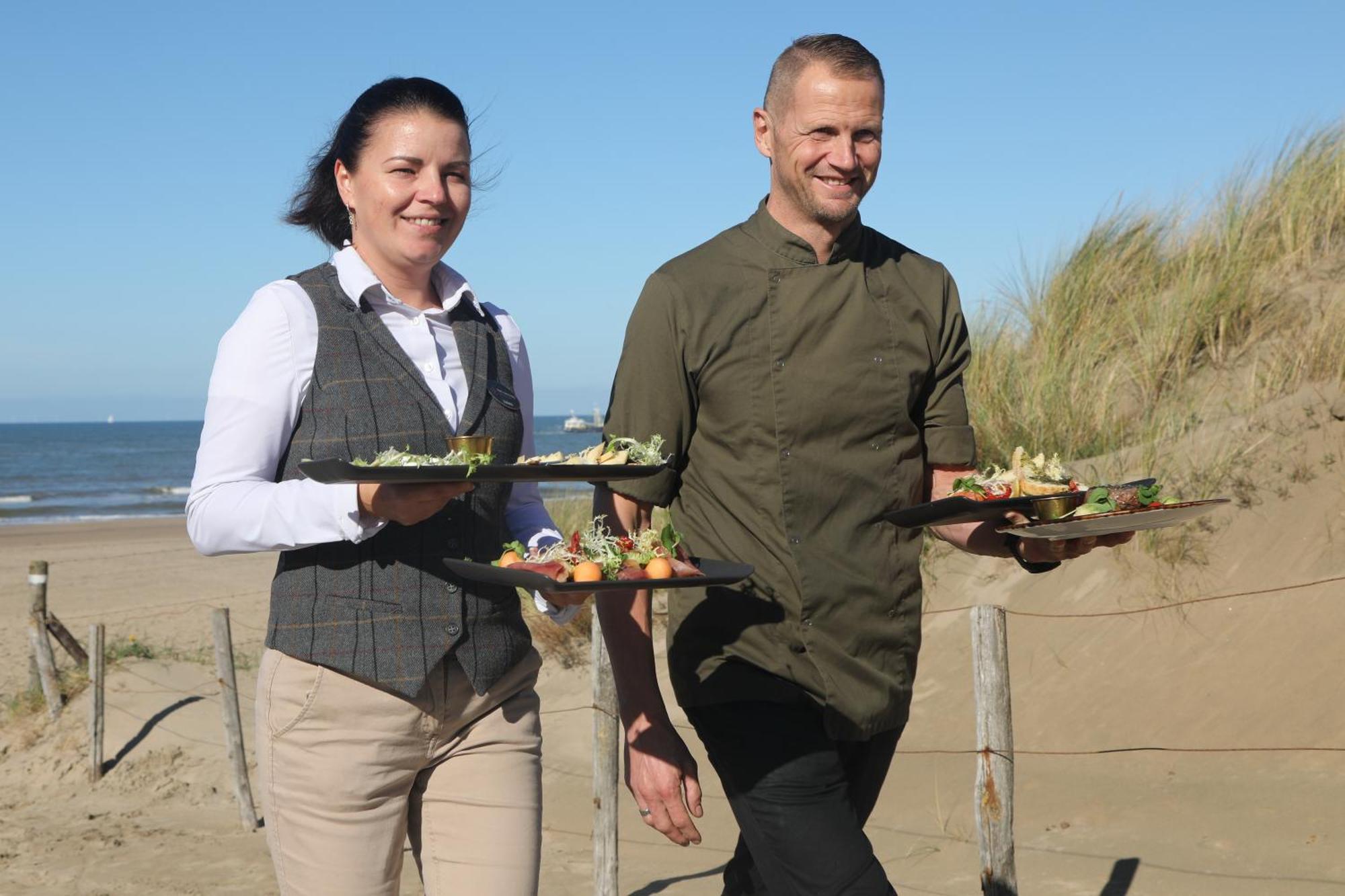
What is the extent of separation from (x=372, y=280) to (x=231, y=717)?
5.59 metres

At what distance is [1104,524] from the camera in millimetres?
2490

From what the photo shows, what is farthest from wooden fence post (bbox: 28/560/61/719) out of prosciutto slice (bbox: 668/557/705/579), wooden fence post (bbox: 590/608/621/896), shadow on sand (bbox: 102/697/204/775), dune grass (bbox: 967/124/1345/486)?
prosciutto slice (bbox: 668/557/705/579)

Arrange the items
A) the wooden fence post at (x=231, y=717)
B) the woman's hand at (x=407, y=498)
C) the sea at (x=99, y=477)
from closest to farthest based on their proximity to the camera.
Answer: the woman's hand at (x=407, y=498)
the wooden fence post at (x=231, y=717)
the sea at (x=99, y=477)

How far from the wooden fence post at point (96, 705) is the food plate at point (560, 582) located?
681 cm

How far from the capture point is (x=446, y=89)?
268cm

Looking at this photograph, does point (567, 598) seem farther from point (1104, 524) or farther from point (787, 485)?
point (1104, 524)

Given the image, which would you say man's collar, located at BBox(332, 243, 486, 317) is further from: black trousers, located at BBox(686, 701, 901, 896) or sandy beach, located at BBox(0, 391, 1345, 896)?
sandy beach, located at BBox(0, 391, 1345, 896)

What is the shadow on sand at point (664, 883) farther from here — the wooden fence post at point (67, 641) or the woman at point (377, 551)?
the wooden fence post at point (67, 641)

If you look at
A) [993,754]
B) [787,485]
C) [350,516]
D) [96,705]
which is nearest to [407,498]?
[350,516]

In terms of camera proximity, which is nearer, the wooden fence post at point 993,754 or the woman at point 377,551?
the woman at point 377,551

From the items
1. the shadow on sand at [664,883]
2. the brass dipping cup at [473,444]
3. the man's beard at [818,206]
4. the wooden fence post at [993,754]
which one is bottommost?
the shadow on sand at [664,883]

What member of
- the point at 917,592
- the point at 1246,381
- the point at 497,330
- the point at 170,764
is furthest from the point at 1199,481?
the point at 170,764

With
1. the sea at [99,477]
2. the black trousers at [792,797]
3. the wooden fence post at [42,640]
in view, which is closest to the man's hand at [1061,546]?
the black trousers at [792,797]

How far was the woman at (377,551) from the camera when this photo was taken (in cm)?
244
